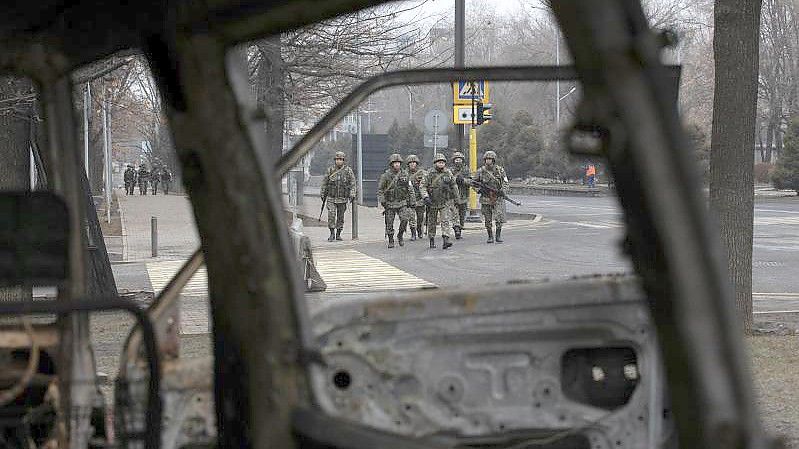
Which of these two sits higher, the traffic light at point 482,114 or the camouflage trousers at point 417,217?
the traffic light at point 482,114

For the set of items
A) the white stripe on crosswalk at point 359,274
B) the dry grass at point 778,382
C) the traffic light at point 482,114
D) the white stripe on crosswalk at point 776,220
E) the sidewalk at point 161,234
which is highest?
Answer: the traffic light at point 482,114

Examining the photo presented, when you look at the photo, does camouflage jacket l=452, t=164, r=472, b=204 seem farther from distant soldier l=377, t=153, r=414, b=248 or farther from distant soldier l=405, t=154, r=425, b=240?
distant soldier l=377, t=153, r=414, b=248

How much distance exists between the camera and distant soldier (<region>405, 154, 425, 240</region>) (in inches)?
928

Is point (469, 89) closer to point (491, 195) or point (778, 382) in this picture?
point (778, 382)

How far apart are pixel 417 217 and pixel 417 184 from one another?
68 cm

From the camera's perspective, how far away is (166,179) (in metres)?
62.8

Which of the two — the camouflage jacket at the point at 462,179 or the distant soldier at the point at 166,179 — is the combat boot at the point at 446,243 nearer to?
the camouflage jacket at the point at 462,179

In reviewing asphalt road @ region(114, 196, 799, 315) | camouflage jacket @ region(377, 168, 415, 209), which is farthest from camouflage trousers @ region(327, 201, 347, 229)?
camouflage jacket @ region(377, 168, 415, 209)

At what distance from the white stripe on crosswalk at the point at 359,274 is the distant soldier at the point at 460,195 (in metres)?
3.12

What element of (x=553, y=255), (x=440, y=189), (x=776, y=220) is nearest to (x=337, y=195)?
(x=440, y=189)

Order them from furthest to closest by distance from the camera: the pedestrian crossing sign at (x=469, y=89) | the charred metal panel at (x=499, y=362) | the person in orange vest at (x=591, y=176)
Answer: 1. the person in orange vest at (x=591, y=176)
2. the charred metal panel at (x=499, y=362)
3. the pedestrian crossing sign at (x=469, y=89)

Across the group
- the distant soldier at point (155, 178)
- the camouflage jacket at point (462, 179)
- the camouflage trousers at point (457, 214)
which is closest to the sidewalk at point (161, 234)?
the camouflage trousers at point (457, 214)

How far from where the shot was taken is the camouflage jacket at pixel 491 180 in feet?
76.3

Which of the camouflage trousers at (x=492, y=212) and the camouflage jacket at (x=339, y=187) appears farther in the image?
the camouflage jacket at (x=339, y=187)
